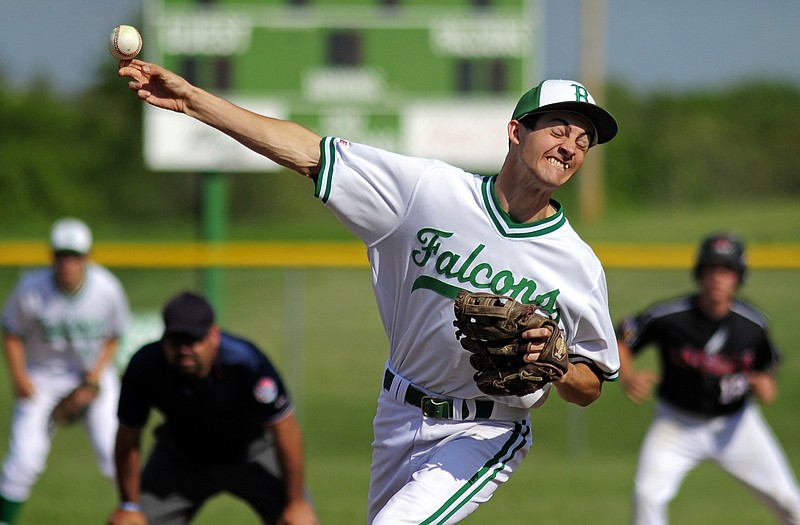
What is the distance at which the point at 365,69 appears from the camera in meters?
11.9

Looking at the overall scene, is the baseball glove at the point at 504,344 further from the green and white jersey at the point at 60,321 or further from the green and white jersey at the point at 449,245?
the green and white jersey at the point at 60,321

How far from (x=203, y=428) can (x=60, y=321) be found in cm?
287

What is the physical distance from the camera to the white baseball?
370 cm

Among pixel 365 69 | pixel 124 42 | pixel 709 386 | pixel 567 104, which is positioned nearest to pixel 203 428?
pixel 124 42

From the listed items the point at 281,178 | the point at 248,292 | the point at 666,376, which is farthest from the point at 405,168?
the point at 281,178

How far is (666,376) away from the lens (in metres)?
6.98

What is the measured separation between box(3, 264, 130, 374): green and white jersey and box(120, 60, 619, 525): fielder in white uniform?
14.3ft

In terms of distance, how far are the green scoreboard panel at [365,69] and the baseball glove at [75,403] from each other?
14.5 feet

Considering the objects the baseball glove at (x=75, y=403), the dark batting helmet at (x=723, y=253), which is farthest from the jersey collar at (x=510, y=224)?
the baseball glove at (x=75, y=403)

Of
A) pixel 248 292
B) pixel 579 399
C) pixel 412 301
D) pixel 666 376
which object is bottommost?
pixel 248 292

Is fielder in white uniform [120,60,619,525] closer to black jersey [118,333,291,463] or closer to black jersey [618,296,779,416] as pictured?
black jersey [118,333,291,463]

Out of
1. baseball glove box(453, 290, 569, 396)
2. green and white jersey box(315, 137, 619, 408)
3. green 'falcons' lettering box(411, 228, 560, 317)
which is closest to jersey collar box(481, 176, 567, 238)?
green and white jersey box(315, 137, 619, 408)

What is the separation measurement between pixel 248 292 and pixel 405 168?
1787cm

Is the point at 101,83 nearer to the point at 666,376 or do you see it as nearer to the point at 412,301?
the point at 666,376
